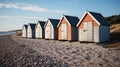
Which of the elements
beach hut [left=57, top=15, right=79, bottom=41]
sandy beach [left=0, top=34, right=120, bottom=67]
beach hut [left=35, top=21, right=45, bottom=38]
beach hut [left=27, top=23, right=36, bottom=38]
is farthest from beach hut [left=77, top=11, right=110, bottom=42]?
beach hut [left=27, top=23, right=36, bottom=38]

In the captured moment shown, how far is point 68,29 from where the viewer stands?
104 ft

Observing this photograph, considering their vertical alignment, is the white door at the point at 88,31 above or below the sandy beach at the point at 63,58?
above

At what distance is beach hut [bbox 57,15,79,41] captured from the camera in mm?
31047

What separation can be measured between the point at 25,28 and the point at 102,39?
35.6 meters

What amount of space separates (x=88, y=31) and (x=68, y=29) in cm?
597

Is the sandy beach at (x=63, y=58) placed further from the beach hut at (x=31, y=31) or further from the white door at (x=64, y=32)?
the beach hut at (x=31, y=31)

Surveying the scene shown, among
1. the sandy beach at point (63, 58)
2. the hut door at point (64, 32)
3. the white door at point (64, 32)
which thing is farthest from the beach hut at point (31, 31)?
the sandy beach at point (63, 58)

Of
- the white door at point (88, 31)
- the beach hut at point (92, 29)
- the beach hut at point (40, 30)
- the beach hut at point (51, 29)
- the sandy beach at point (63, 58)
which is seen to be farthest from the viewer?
the beach hut at point (40, 30)

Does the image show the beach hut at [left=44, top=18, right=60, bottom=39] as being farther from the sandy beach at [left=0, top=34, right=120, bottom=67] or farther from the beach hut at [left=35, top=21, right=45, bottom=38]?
the sandy beach at [left=0, top=34, right=120, bottom=67]

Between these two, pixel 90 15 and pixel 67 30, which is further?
pixel 67 30

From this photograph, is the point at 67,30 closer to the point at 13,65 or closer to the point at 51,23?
the point at 51,23

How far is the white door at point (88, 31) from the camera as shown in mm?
25898

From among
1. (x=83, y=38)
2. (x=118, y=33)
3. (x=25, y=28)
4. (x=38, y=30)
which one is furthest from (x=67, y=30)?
(x=25, y=28)

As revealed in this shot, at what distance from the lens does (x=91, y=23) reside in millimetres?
26062
